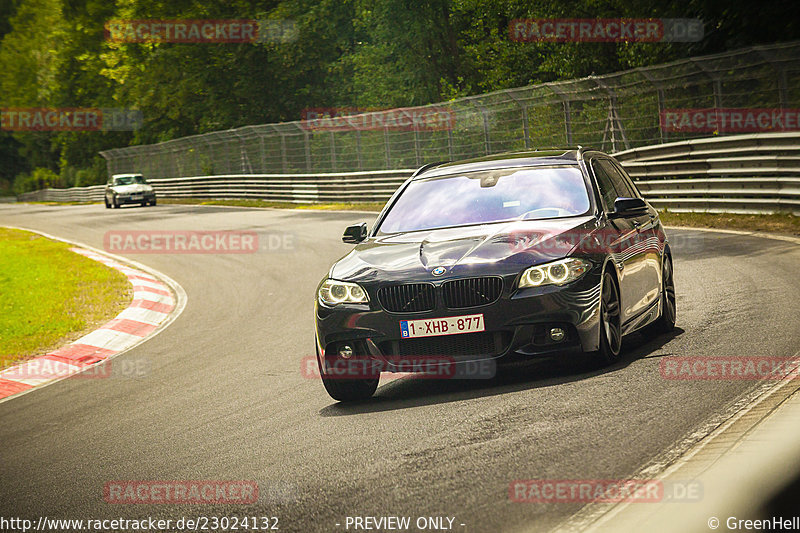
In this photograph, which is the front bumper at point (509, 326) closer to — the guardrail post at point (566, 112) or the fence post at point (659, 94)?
the fence post at point (659, 94)

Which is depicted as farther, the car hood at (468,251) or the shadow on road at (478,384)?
the shadow on road at (478,384)

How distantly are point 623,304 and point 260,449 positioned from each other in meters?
2.80

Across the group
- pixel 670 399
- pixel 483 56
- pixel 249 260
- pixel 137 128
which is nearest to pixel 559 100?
pixel 249 260

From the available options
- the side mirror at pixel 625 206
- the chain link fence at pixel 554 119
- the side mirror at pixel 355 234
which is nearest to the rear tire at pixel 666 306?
the side mirror at pixel 625 206

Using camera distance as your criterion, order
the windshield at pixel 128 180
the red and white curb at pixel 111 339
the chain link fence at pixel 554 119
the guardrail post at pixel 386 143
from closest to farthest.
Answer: the red and white curb at pixel 111 339
the chain link fence at pixel 554 119
the guardrail post at pixel 386 143
the windshield at pixel 128 180

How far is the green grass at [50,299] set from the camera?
1220cm

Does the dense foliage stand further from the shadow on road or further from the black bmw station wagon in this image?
the shadow on road

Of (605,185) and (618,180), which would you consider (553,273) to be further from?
(618,180)

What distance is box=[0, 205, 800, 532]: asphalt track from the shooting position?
457 centimetres

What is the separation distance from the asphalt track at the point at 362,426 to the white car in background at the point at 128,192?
1439 inches

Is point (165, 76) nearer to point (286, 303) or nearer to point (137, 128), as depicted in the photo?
point (137, 128)

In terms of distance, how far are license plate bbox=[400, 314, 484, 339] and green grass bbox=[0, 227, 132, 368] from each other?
6126 mm

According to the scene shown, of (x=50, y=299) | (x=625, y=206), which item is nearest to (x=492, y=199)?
(x=625, y=206)

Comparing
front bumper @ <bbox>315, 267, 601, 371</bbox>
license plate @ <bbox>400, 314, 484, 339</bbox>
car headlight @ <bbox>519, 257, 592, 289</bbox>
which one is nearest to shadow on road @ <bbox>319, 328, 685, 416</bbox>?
front bumper @ <bbox>315, 267, 601, 371</bbox>
